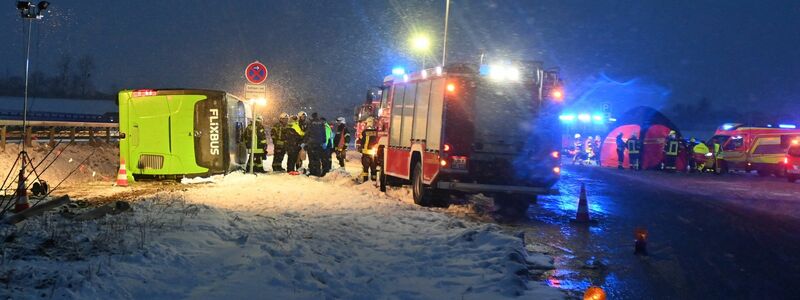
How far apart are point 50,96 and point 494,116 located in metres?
79.3

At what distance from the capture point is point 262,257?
256 inches

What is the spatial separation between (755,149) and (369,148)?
52.7 ft

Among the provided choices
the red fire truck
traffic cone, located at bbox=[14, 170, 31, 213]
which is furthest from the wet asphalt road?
traffic cone, located at bbox=[14, 170, 31, 213]

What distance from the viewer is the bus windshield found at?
1183 cm

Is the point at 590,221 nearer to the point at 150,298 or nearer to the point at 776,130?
the point at 150,298

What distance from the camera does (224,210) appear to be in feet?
31.5

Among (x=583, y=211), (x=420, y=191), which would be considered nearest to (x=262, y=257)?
(x=420, y=191)

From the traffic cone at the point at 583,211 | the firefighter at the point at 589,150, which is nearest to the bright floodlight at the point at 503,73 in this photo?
the traffic cone at the point at 583,211

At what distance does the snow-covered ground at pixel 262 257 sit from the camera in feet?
17.2

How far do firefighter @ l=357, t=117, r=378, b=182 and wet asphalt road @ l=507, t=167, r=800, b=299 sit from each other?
13.6 feet

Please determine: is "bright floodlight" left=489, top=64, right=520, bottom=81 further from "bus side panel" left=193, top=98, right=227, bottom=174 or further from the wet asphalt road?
"bus side panel" left=193, top=98, right=227, bottom=174

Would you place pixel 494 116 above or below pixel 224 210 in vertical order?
above

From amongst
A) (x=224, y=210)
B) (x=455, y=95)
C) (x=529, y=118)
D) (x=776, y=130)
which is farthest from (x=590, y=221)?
(x=776, y=130)

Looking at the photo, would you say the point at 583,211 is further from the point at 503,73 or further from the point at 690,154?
the point at 690,154
